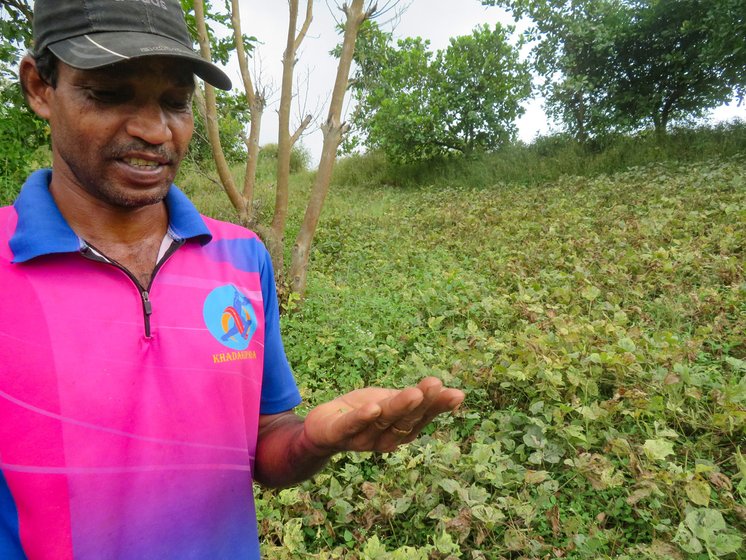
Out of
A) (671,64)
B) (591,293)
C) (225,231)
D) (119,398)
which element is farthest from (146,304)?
(671,64)

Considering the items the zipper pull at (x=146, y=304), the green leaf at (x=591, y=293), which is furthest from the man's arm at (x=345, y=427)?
the green leaf at (x=591, y=293)

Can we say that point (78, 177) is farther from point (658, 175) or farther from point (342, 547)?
point (658, 175)

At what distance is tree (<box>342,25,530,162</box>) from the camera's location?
36.3 ft

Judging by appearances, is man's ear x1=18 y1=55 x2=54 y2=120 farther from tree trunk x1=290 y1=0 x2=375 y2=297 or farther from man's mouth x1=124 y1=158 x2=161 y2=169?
tree trunk x1=290 y1=0 x2=375 y2=297

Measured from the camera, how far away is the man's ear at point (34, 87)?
1.00m

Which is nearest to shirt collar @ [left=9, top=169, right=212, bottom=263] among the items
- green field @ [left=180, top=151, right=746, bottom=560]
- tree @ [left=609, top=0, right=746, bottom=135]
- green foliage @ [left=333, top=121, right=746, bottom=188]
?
green field @ [left=180, top=151, right=746, bottom=560]

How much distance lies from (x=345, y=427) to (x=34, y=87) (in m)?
0.99

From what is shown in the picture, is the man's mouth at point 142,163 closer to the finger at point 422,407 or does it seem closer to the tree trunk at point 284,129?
the finger at point 422,407

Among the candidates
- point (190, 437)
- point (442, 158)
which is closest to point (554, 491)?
point (190, 437)

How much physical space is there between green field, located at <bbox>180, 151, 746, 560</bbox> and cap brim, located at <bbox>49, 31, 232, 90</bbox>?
68.6 inches

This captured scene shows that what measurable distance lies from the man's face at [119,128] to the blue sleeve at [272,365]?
34cm

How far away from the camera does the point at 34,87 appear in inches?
40.5

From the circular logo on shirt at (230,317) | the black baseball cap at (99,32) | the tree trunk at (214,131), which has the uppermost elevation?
the tree trunk at (214,131)

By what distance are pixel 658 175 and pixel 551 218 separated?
259cm
